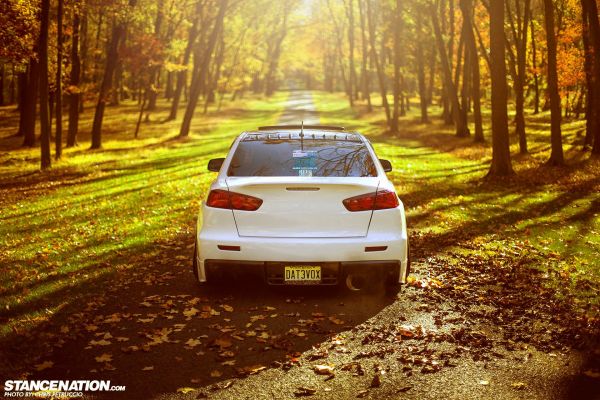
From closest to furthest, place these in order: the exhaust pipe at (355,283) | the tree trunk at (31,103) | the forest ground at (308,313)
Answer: the forest ground at (308,313)
the exhaust pipe at (355,283)
the tree trunk at (31,103)

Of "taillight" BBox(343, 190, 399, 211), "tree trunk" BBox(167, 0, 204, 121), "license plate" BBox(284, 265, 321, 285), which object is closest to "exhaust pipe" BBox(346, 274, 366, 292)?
"license plate" BBox(284, 265, 321, 285)

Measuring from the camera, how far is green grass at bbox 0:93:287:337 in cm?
813

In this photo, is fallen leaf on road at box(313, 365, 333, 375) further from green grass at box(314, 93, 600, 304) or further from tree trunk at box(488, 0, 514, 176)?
tree trunk at box(488, 0, 514, 176)

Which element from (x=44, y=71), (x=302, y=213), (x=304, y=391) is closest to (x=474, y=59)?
(x=44, y=71)

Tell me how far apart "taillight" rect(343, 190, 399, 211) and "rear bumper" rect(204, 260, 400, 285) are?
22.4 inches

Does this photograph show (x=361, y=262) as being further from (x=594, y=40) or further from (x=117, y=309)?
(x=594, y=40)

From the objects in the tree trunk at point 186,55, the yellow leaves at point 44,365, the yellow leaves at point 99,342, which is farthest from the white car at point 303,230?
the tree trunk at point 186,55

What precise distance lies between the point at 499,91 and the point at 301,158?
1306cm

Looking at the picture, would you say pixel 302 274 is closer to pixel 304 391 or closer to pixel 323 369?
pixel 323 369

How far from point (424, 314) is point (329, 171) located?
1.83m

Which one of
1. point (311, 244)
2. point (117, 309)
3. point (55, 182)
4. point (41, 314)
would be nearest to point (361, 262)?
point (311, 244)

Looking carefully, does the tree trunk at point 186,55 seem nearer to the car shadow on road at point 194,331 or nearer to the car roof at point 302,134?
the car roof at point 302,134

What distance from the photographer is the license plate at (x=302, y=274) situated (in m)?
6.92

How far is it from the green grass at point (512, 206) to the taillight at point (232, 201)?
385 cm
